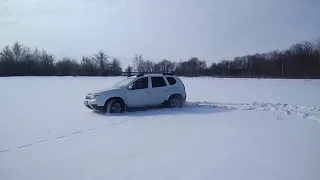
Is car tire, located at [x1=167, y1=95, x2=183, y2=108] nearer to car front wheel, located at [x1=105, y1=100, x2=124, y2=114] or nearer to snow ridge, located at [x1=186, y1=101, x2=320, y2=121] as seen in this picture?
snow ridge, located at [x1=186, y1=101, x2=320, y2=121]

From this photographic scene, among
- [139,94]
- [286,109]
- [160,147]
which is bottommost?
[160,147]

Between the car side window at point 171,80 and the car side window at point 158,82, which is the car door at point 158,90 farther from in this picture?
the car side window at point 171,80

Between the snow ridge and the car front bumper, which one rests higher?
the car front bumper

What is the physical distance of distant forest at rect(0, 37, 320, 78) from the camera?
55997mm

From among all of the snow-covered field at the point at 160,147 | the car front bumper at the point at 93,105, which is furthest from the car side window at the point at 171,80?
the car front bumper at the point at 93,105

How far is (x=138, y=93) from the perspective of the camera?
40.0 feet

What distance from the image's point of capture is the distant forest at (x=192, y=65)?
5600cm

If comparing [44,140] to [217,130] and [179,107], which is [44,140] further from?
[179,107]

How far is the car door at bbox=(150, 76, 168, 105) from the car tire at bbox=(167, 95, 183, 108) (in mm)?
368

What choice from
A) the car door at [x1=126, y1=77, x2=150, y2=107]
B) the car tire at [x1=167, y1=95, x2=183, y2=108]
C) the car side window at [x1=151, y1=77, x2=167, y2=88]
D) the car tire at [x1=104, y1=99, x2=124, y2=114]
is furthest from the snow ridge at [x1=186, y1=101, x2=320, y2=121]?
the car tire at [x1=104, y1=99, x2=124, y2=114]

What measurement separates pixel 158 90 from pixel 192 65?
74196 millimetres

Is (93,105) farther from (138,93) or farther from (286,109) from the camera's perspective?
(286,109)

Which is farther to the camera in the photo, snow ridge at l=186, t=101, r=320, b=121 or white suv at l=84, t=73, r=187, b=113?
white suv at l=84, t=73, r=187, b=113

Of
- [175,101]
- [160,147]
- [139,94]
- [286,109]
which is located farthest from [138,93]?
[286,109]
